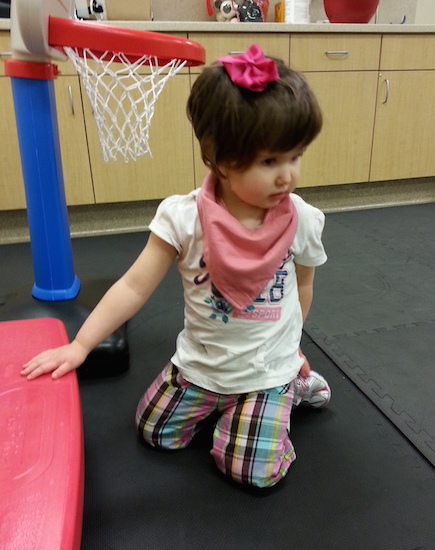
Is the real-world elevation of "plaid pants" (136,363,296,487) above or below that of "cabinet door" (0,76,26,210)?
below

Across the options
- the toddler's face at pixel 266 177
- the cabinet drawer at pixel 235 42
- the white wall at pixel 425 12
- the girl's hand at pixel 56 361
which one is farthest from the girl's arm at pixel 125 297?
the white wall at pixel 425 12

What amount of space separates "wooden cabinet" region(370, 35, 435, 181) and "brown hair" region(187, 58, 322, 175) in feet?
6.00

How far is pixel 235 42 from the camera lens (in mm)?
1904

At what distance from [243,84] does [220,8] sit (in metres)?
1.86

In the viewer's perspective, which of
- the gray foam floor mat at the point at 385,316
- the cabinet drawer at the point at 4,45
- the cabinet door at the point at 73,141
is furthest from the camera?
the cabinet door at the point at 73,141

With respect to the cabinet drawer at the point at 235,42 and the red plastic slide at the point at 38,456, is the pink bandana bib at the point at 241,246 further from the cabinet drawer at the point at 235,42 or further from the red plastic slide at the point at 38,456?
the cabinet drawer at the point at 235,42

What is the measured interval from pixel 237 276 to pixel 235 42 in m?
1.56

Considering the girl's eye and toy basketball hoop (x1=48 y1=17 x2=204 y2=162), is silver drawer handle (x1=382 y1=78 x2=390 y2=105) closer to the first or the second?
toy basketball hoop (x1=48 y1=17 x2=204 y2=162)

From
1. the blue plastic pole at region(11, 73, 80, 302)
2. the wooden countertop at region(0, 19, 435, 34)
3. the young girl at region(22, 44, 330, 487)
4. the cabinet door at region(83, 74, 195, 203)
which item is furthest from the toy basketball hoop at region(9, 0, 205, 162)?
the cabinet door at region(83, 74, 195, 203)

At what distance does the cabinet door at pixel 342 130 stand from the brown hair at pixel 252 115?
5.28ft

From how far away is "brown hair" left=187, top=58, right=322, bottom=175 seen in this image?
0.59m

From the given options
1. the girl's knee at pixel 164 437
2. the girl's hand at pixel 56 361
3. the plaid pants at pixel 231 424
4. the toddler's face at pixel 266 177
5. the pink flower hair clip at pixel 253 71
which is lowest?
the girl's knee at pixel 164 437

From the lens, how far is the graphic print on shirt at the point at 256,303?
740 millimetres

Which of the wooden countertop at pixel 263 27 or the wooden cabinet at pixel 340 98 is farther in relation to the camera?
the wooden cabinet at pixel 340 98
